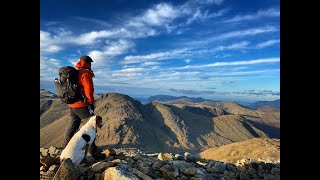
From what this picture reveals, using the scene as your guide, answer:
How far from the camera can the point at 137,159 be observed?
8.60 m

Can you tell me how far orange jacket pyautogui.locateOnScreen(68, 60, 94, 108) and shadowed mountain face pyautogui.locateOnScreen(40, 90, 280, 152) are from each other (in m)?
41.4

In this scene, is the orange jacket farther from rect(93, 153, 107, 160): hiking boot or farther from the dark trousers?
rect(93, 153, 107, 160): hiking boot

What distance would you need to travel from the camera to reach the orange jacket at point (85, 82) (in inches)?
312

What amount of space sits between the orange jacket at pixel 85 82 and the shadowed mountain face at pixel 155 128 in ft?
136

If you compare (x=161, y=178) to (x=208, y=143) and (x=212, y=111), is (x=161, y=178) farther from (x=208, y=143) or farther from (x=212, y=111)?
(x=212, y=111)

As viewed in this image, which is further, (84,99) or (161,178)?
(84,99)

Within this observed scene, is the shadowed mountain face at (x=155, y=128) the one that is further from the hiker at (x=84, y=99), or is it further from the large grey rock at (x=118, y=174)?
Result: the large grey rock at (x=118, y=174)
